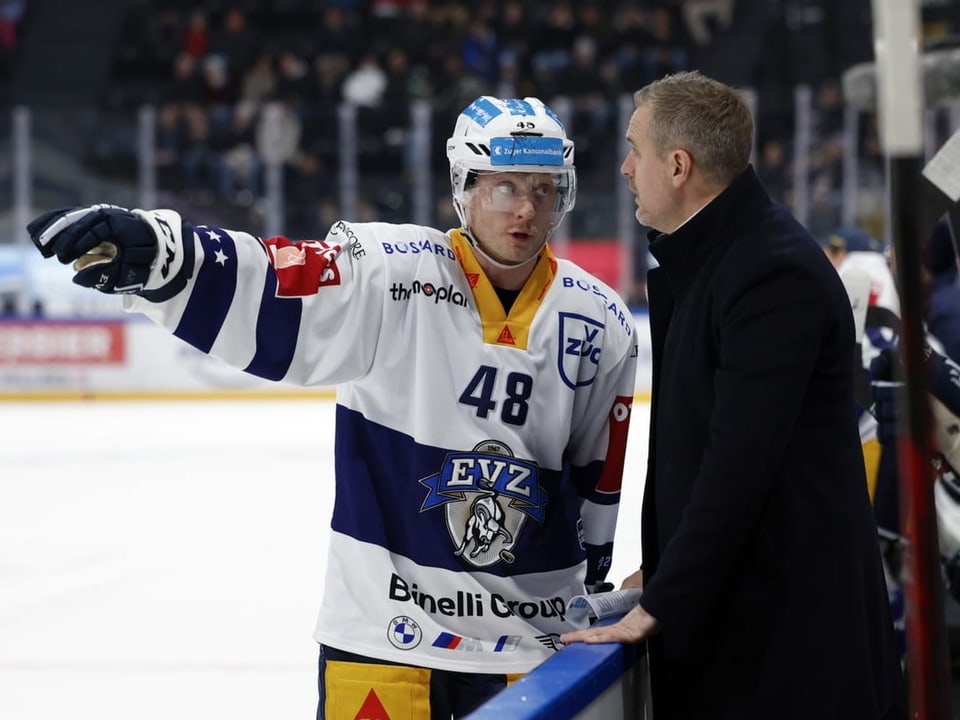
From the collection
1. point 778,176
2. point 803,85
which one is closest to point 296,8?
point 803,85

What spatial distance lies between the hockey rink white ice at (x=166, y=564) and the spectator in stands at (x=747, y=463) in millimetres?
1680

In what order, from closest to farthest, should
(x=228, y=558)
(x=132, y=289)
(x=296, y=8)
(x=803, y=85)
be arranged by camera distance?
(x=132, y=289)
(x=228, y=558)
(x=803, y=85)
(x=296, y=8)

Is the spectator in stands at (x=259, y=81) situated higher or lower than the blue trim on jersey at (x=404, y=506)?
higher

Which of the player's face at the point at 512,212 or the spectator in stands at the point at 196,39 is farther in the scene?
the spectator in stands at the point at 196,39

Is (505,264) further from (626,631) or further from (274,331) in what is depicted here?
(626,631)

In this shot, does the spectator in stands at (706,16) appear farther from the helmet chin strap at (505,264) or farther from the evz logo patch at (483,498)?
the evz logo patch at (483,498)

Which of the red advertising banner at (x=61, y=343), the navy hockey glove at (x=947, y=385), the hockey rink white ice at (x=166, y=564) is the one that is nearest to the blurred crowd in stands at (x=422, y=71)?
the red advertising banner at (x=61, y=343)

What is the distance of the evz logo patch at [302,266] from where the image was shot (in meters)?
1.67

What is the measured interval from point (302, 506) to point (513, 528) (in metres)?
3.72

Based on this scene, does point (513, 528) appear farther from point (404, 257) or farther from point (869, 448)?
point (869, 448)

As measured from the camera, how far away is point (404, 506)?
170 cm

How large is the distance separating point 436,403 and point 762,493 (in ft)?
1.72

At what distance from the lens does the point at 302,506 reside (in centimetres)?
532

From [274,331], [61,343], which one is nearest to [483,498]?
[274,331]
